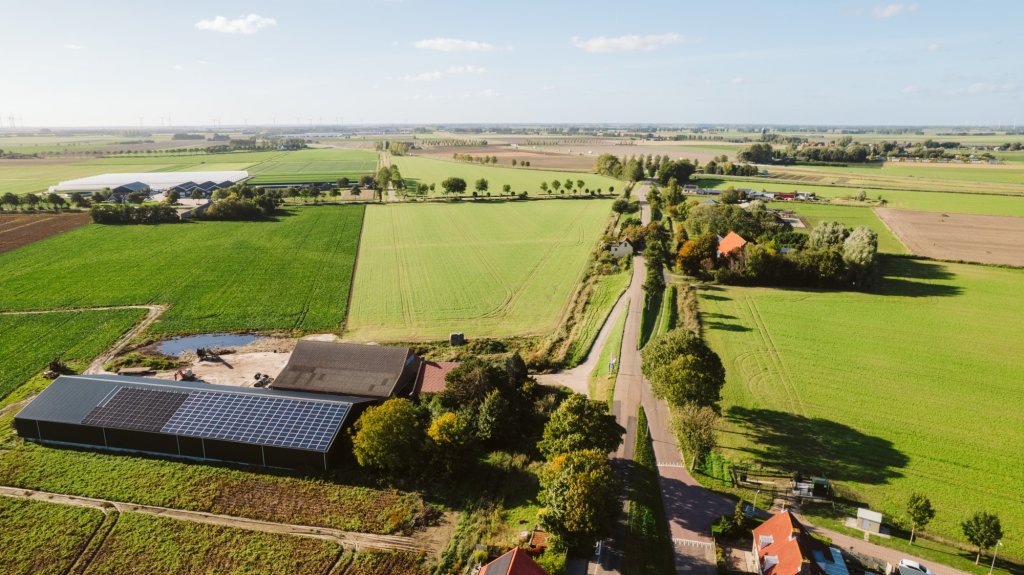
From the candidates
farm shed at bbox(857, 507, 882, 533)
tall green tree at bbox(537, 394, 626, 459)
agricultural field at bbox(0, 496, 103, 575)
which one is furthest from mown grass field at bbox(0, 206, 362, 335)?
farm shed at bbox(857, 507, 882, 533)

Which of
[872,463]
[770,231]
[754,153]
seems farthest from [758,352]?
[754,153]

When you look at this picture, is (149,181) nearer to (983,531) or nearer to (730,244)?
(730,244)

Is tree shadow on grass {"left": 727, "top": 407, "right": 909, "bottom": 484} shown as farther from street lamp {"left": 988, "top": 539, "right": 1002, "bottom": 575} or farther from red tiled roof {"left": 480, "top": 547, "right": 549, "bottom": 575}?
red tiled roof {"left": 480, "top": 547, "right": 549, "bottom": 575}

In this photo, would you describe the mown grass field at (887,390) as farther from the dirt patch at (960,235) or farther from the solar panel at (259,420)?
the solar panel at (259,420)

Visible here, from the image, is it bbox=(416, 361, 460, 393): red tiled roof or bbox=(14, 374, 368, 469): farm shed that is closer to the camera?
bbox=(14, 374, 368, 469): farm shed

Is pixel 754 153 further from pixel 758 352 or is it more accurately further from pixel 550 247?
pixel 758 352

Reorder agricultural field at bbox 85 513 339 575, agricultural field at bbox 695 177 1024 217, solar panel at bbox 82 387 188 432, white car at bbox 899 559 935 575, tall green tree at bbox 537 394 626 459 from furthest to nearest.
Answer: agricultural field at bbox 695 177 1024 217, solar panel at bbox 82 387 188 432, tall green tree at bbox 537 394 626 459, agricultural field at bbox 85 513 339 575, white car at bbox 899 559 935 575

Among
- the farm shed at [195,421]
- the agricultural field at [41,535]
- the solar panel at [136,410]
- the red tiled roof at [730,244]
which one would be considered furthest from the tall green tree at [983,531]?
the red tiled roof at [730,244]

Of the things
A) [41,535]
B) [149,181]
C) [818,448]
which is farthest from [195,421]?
[149,181]
